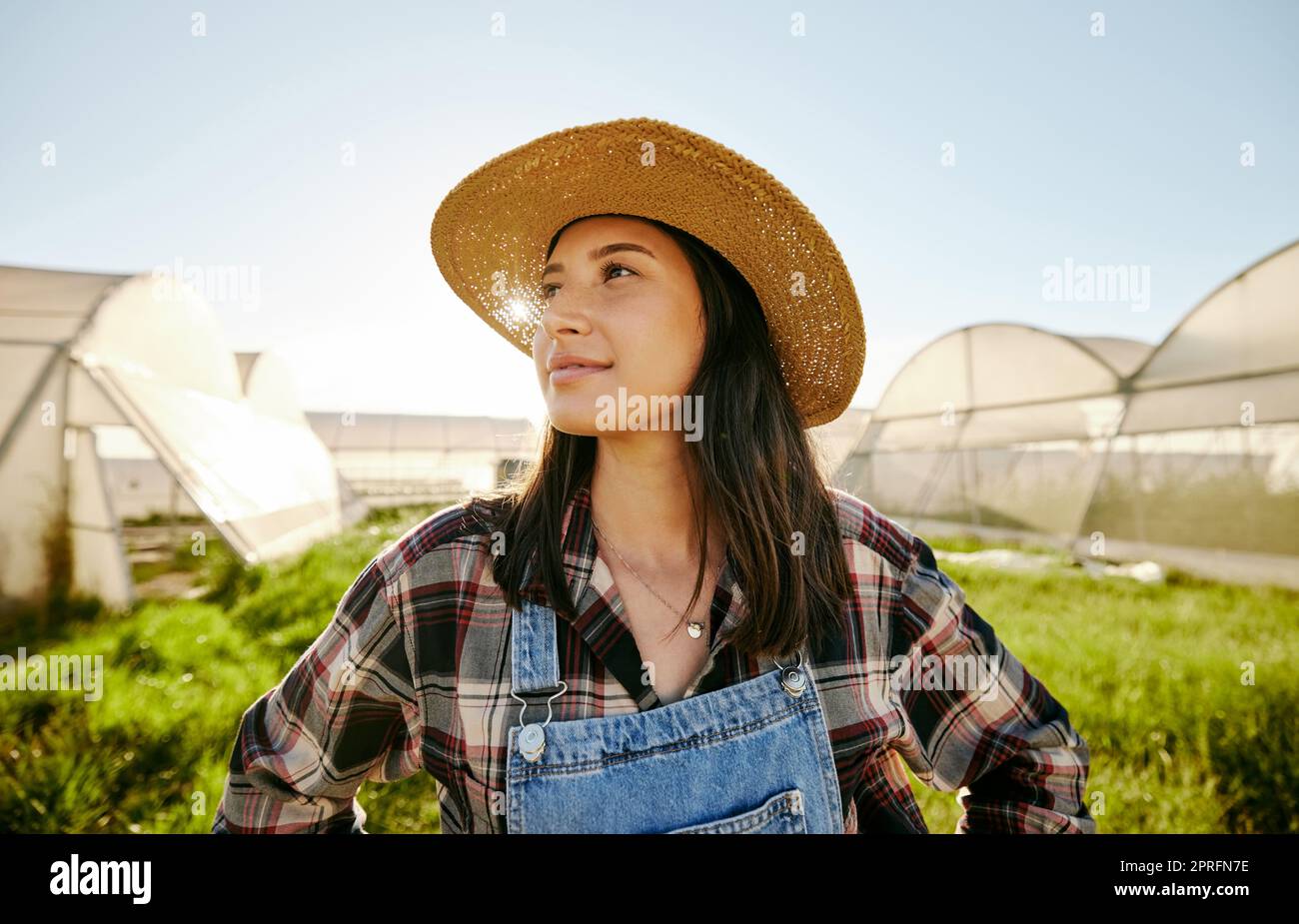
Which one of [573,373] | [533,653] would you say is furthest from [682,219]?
[533,653]

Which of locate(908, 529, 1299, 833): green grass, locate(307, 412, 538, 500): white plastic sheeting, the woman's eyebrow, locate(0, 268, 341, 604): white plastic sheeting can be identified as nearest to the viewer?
the woman's eyebrow

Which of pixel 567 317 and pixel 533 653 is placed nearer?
pixel 533 653

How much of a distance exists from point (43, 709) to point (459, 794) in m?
2.84

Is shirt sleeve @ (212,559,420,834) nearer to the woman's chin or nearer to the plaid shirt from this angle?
the plaid shirt

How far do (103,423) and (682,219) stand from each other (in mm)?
5678

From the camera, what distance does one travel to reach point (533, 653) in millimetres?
1158

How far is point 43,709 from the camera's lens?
2.84 metres

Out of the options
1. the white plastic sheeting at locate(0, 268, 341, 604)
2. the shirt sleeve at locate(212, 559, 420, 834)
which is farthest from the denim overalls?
the white plastic sheeting at locate(0, 268, 341, 604)

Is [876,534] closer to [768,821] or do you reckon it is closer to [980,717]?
[980,717]

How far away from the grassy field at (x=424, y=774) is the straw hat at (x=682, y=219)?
1951 mm

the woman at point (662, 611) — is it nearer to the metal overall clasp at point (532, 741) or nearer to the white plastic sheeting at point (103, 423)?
the metal overall clasp at point (532, 741)

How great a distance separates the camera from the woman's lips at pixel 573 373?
1.27 metres

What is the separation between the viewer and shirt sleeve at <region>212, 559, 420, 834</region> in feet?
3.84
